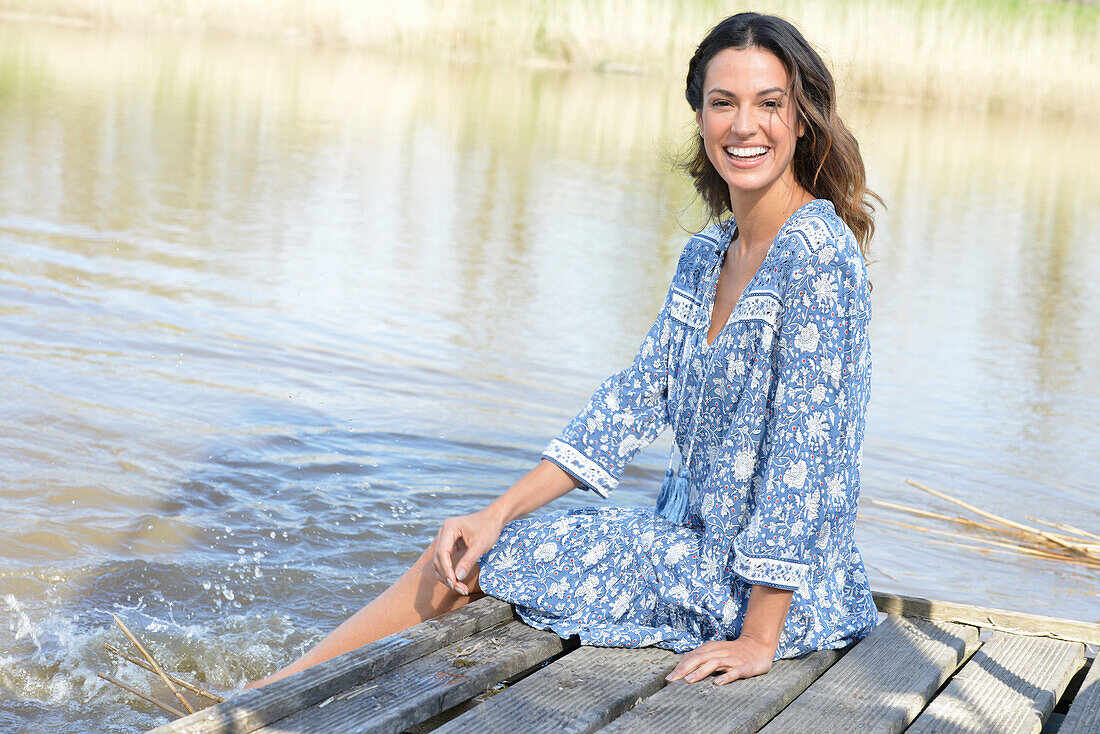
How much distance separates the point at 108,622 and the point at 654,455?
2.44 metres

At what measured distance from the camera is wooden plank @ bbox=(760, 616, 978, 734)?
6.70 feet

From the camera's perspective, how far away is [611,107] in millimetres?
17672

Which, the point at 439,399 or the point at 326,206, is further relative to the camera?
the point at 326,206

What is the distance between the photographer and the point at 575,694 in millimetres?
2053

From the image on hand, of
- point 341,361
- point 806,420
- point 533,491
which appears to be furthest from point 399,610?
point 341,361

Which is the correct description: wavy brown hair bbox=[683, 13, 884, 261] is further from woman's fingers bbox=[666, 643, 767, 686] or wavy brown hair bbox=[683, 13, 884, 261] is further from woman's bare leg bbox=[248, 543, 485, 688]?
woman's bare leg bbox=[248, 543, 485, 688]

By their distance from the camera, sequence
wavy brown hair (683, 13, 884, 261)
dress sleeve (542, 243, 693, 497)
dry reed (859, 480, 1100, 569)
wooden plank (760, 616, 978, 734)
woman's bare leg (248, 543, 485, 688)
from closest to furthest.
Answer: wooden plank (760, 616, 978, 734), wavy brown hair (683, 13, 884, 261), woman's bare leg (248, 543, 485, 688), dress sleeve (542, 243, 693, 497), dry reed (859, 480, 1100, 569)

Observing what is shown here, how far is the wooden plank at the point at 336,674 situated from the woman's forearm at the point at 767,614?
1.64ft

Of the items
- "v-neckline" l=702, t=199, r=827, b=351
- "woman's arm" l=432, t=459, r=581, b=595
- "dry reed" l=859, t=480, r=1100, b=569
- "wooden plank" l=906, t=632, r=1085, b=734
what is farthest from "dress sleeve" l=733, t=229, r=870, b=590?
"dry reed" l=859, t=480, r=1100, b=569

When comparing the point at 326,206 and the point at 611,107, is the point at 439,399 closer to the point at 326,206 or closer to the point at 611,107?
the point at 326,206

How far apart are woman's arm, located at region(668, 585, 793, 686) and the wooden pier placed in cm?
2

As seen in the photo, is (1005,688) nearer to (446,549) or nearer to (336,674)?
(446,549)

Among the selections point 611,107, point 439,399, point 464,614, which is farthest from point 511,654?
point 611,107

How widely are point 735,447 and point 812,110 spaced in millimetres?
654
